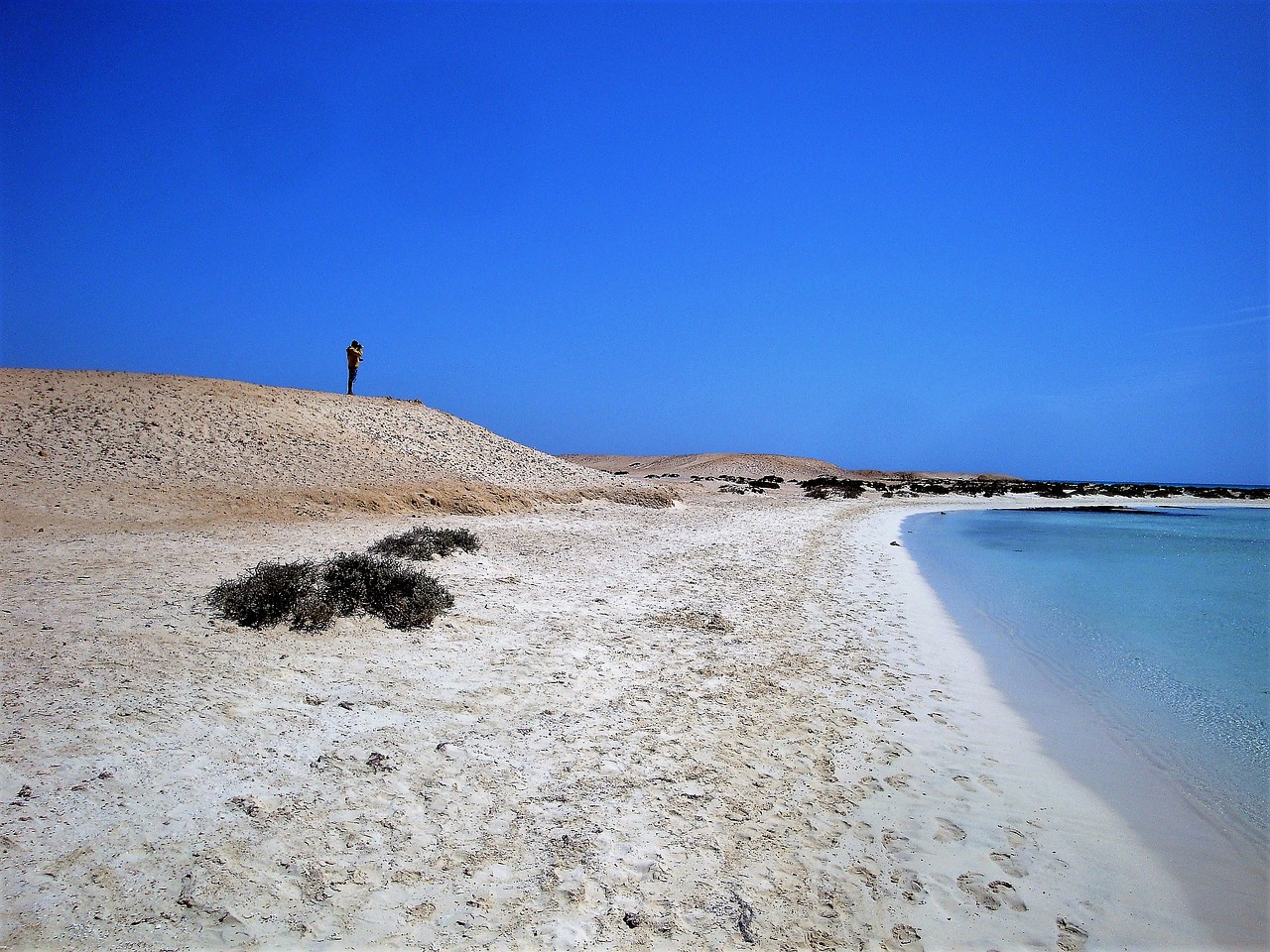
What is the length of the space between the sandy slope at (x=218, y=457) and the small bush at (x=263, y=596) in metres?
7.86

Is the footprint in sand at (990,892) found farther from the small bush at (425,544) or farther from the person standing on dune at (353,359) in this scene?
the person standing on dune at (353,359)

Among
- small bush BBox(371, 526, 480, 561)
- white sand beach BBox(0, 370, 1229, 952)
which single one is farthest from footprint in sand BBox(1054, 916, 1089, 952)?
small bush BBox(371, 526, 480, 561)

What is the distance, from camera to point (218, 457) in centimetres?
1816

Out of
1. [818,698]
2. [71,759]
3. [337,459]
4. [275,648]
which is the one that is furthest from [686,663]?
[337,459]

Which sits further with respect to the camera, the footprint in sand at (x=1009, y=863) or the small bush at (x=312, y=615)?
the small bush at (x=312, y=615)

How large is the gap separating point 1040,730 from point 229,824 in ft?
20.4

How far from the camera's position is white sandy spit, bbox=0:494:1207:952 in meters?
3.04

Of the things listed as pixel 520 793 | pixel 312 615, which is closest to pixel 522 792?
pixel 520 793

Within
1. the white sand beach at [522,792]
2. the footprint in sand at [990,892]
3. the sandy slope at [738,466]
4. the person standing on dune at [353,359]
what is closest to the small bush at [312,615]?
the white sand beach at [522,792]

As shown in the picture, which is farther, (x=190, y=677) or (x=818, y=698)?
(x=818, y=698)

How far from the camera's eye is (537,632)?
24.1ft

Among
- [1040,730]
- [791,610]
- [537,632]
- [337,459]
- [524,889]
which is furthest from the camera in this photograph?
[337,459]

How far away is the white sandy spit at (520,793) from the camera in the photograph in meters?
3.04

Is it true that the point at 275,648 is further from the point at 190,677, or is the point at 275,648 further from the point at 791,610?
the point at 791,610
